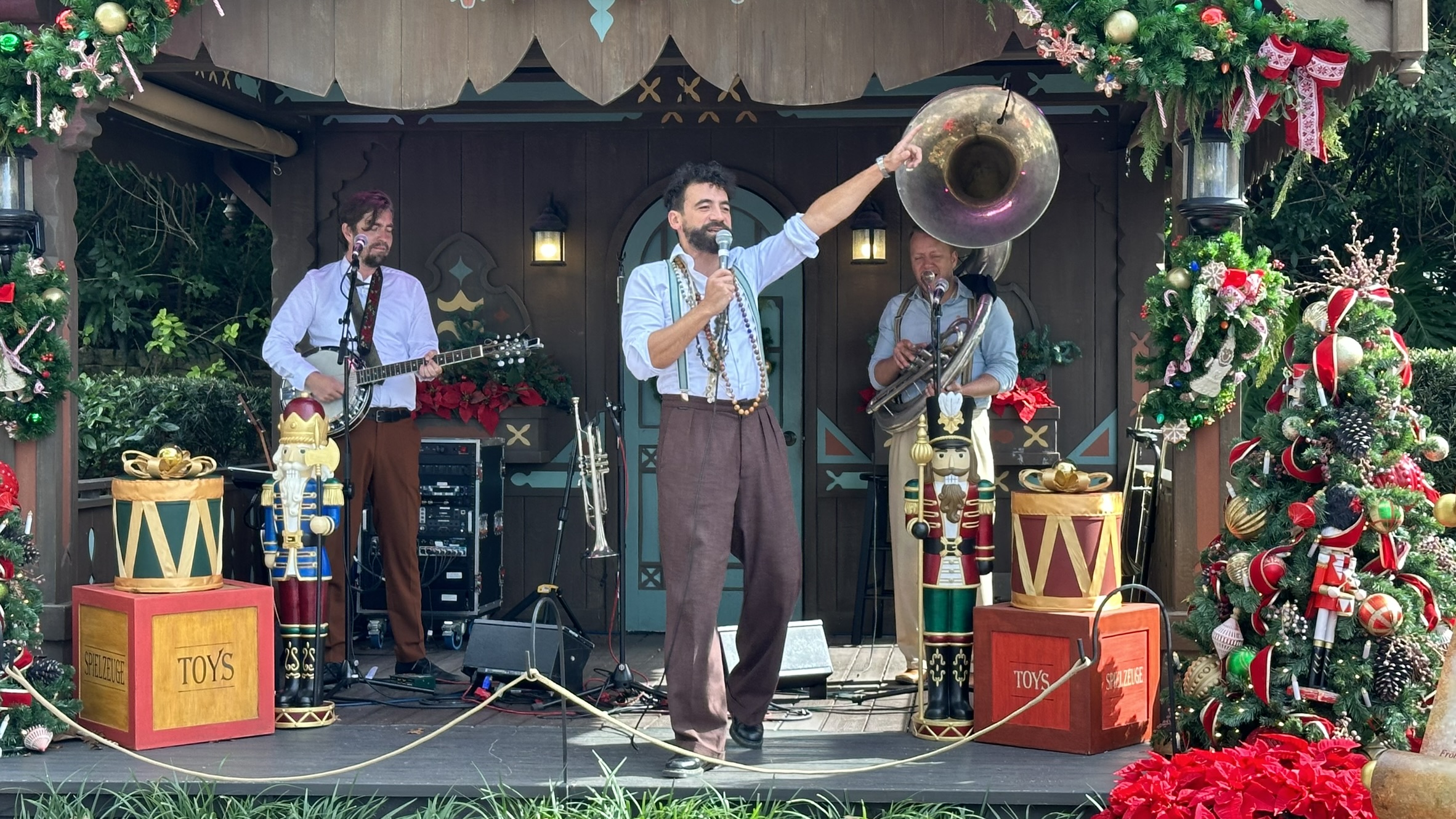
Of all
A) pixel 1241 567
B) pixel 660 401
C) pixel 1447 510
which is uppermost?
pixel 660 401

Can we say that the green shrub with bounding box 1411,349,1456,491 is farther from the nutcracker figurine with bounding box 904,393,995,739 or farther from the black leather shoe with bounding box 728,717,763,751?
the black leather shoe with bounding box 728,717,763,751

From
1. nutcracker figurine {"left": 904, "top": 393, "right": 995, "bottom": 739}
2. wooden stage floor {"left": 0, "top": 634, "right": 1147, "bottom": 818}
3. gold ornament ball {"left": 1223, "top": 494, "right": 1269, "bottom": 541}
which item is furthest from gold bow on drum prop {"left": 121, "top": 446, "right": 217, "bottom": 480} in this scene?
gold ornament ball {"left": 1223, "top": 494, "right": 1269, "bottom": 541}

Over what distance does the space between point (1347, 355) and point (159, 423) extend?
302 inches

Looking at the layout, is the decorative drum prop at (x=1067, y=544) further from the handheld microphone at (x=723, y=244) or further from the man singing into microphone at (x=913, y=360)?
the handheld microphone at (x=723, y=244)

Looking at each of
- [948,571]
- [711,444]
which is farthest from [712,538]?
[948,571]

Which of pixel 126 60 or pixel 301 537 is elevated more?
pixel 126 60

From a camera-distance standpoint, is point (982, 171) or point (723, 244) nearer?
point (723, 244)

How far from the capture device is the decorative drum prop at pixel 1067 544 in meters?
5.10

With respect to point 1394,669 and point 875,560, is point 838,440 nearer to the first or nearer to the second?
point 875,560

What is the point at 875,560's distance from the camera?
25.2ft

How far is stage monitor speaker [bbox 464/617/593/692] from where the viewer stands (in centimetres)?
596

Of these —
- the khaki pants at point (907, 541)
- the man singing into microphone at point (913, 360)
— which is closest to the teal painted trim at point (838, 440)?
the man singing into microphone at point (913, 360)

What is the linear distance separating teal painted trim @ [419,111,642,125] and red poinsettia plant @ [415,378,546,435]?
1.42m

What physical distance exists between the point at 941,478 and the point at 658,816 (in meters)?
1.67
